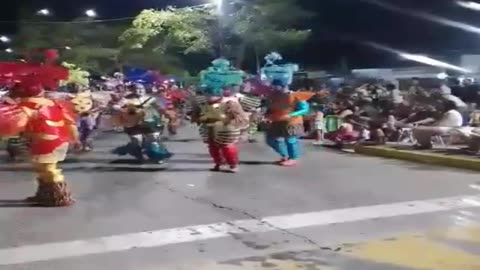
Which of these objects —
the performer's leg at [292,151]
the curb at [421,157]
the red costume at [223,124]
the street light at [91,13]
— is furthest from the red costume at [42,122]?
the street light at [91,13]

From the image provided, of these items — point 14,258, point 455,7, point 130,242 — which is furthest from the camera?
point 455,7

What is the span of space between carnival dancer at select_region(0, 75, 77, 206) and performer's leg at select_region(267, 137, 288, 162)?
437cm

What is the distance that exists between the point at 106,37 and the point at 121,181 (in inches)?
680

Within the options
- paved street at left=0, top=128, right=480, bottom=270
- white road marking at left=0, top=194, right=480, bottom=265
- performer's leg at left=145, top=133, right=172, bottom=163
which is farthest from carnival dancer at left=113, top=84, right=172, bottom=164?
white road marking at left=0, top=194, right=480, bottom=265

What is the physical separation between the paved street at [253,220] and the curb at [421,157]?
34 cm

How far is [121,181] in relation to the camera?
11102 millimetres

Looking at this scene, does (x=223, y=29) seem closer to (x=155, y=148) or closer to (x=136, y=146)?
(x=136, y=146)

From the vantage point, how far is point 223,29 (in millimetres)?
27125

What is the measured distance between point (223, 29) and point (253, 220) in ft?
65.6

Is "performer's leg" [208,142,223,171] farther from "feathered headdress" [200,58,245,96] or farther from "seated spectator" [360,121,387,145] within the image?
"seated spectator" [360,121,387,145]

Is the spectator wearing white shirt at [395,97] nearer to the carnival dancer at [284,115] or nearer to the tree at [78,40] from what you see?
the carnival dancer at [284,115]

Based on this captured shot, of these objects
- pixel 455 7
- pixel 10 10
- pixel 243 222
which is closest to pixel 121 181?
pixel 243 222

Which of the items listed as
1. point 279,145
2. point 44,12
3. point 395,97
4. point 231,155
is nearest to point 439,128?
point 279,145

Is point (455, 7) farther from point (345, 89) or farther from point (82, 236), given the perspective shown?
point (82, 236)
